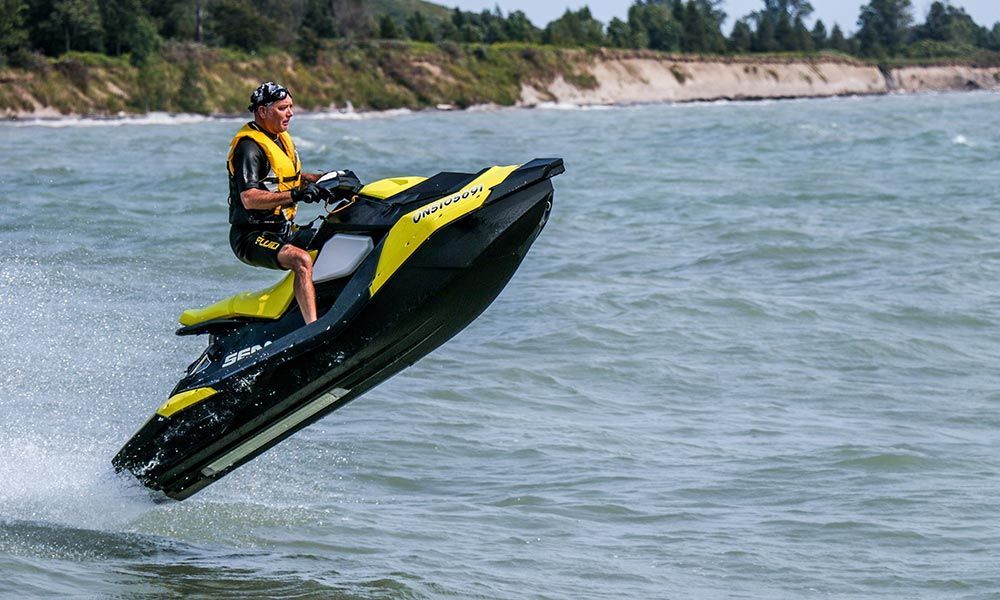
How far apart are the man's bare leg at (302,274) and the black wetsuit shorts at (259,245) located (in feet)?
0.16

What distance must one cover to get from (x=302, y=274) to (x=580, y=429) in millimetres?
2995

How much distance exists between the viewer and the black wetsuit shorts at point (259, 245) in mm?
5754

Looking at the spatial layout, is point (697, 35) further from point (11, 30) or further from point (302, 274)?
point (302, 274)

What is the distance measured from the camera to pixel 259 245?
5781 millimetres

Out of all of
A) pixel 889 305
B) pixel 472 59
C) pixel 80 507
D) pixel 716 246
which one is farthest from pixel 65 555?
pixel 472 59

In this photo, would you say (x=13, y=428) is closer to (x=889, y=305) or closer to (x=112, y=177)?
(x=889, y=305)

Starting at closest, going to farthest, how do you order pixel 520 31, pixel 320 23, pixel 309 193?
pixel 309 193, pixel 320 23, pixel 520 31

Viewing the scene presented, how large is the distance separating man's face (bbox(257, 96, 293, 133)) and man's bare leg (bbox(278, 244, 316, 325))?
490mm

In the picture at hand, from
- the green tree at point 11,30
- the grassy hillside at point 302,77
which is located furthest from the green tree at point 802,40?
the green tree at point 11,30

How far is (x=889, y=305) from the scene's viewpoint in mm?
11844

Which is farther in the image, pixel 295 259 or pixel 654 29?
pixel 654 29

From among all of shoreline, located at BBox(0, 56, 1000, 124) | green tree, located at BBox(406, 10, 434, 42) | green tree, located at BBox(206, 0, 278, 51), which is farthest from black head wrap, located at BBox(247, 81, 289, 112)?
green tree, located at BBox(406, 10, 434, 42)

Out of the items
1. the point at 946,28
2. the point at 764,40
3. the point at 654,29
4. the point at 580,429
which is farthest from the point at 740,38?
the point at 580,429

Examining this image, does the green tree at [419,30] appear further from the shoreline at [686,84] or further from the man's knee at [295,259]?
the man's knee at [295,259]
